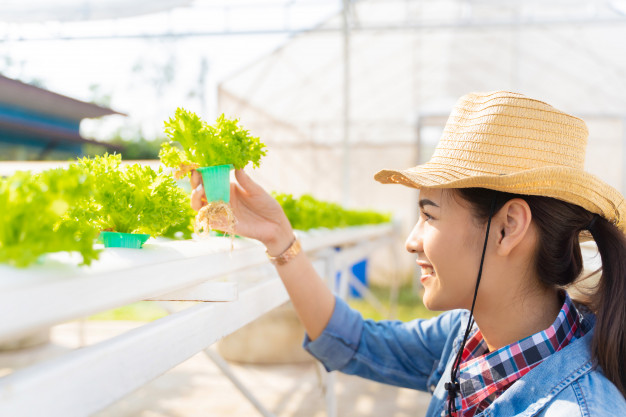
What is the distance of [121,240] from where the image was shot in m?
0.81

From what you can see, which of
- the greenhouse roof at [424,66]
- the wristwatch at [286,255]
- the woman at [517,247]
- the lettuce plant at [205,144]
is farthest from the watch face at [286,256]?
the greenhouse roof at [424,66]

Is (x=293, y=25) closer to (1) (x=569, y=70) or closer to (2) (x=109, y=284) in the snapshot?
(1) (x=569, y=70)

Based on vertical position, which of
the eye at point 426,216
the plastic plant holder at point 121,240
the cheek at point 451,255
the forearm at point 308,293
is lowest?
the forearm at point 308,293

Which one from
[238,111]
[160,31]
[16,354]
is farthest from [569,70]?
[16,354]

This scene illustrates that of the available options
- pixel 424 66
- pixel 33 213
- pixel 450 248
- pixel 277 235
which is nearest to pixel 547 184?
pixel 450 248

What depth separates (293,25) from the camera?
6023mm

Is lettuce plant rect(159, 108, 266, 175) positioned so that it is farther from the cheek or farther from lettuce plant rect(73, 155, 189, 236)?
the cheek

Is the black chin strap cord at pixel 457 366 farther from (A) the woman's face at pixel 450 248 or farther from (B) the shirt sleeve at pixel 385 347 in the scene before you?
(B) the shirt sleeve at pixel 385 347

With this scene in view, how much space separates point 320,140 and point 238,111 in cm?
132

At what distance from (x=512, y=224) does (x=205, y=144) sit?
562 mm

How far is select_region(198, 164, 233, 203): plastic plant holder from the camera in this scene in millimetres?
1006

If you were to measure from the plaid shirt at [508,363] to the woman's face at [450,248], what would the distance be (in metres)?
0.12

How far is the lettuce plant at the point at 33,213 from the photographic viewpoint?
1.66 feet

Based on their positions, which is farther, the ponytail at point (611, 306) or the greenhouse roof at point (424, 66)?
the greenhouse roof at point (424, 66)
